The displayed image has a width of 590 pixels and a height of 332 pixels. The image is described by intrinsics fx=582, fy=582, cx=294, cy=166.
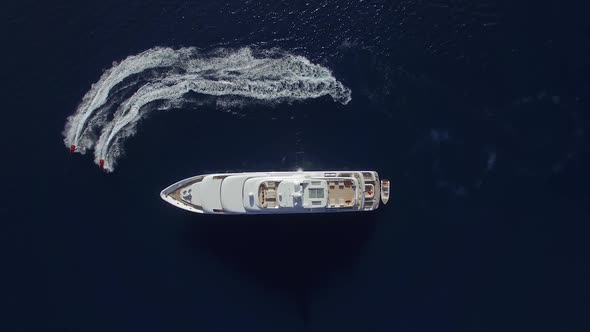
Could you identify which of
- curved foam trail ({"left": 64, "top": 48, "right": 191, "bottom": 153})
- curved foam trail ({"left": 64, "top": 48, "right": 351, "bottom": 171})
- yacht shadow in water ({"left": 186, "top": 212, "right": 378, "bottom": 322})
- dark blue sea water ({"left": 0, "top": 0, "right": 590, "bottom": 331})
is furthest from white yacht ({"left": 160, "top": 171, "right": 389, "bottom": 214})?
curved foam trail ({"left": 64, "top": 48, "right": 191, "bottom": 153})

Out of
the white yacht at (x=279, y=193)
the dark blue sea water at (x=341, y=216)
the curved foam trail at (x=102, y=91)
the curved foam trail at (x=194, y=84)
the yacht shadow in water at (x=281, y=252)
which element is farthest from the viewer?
the curved foam trail at (x=194, y=84)

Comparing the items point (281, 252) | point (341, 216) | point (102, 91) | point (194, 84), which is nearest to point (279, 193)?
point (281, 252)

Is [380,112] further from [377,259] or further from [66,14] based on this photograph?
[66,14]

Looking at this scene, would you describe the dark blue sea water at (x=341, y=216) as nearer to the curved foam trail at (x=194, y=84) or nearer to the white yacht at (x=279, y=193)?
the curved foam trail at (x=194, y=84)

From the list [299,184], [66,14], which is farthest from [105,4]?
[299,184]

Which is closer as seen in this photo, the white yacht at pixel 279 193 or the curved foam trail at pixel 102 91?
the white yacht at pixel 279 193

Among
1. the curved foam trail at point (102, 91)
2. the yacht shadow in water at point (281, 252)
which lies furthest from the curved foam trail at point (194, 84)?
the yacht shadow in water at point (281, 252)
